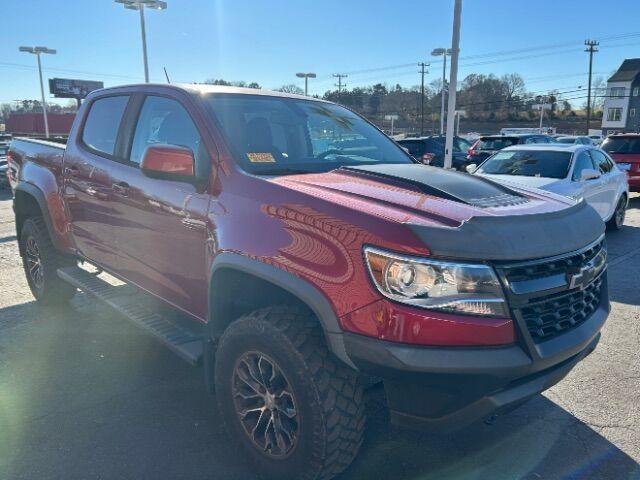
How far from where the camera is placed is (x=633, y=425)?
3.16 metres

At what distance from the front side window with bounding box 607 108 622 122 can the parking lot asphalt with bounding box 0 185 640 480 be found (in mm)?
78047

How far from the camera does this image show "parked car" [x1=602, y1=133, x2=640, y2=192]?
510 inches

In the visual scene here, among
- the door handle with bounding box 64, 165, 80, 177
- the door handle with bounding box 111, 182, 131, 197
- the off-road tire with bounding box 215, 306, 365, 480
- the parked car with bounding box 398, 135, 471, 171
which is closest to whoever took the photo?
the off-road tire with bounding box 215, 306, 365, 480

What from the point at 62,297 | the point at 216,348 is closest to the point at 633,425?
the point at 216,348

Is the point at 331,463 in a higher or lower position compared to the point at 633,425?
higher

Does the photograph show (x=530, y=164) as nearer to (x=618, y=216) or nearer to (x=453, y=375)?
(x=618, y=216)

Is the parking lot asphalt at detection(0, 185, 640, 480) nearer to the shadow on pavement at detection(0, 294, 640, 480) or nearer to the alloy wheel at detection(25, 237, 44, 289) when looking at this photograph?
the shadow on pavement at detection(0, 294, 640, 480)

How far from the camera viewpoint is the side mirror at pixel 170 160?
269 centimetres

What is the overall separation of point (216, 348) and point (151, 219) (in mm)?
927

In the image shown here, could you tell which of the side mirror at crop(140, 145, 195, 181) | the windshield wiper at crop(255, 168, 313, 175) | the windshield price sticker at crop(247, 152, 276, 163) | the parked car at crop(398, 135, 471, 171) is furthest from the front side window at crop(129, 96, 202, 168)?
the parked car at crop(398, 135, 471, 171)

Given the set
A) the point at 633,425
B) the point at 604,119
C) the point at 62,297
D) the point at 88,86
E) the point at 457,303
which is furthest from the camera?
the point at 604,119

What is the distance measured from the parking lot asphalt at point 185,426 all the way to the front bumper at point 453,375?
356 millimetres

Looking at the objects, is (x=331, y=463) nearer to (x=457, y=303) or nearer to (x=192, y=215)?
(x=457, y=303)

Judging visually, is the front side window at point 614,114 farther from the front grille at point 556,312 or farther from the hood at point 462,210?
the front grille at point 556,312
